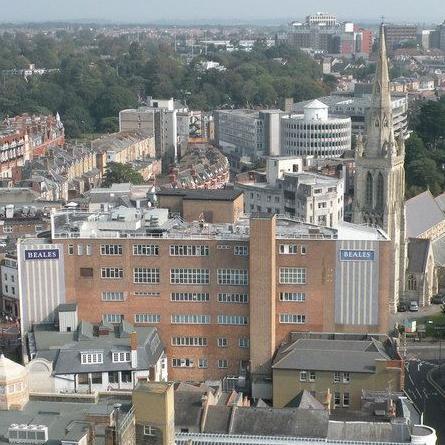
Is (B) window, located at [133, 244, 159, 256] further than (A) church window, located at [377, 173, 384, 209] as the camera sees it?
No

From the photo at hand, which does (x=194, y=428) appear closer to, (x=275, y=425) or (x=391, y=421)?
(x=275, y=425)

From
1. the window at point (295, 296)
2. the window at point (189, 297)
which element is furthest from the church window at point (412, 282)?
the window at point (189, 297)

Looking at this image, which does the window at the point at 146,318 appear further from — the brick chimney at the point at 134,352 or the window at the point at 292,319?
the window at the point at 292,319

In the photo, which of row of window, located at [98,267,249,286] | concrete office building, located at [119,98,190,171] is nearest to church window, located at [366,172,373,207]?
row of window, located at [98,267,249,286]

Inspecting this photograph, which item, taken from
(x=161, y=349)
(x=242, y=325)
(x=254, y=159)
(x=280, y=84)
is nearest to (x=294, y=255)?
(x=242, y=325)

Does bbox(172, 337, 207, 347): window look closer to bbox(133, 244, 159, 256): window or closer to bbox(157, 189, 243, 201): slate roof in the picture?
bbox(133, 244, 159, 256): window

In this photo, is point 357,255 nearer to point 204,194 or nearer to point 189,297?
point 189,297

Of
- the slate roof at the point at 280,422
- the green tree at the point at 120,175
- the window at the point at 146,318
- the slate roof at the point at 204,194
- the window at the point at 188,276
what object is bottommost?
the green tree at the point at 120,175
